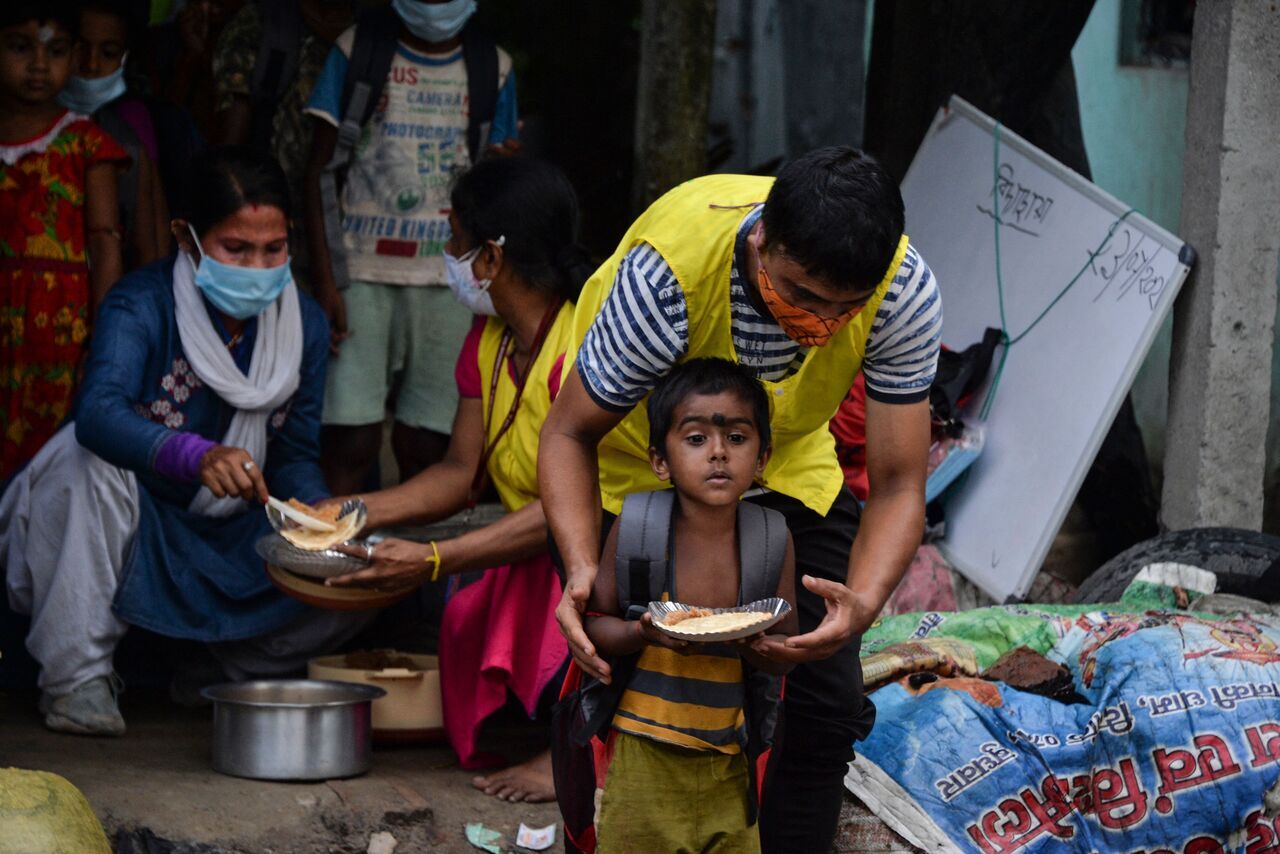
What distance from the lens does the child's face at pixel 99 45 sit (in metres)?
5.15

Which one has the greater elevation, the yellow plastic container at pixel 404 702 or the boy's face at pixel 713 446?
the boy's face at pixel 713 446

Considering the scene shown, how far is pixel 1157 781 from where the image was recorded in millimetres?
3799

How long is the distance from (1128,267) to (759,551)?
2646 millimetres

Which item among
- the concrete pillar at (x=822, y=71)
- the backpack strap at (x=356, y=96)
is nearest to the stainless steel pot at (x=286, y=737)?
the backpack strap at (x=356, y=96)

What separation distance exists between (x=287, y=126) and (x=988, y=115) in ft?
8.81

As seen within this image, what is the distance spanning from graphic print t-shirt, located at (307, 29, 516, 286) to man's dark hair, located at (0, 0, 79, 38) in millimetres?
1003

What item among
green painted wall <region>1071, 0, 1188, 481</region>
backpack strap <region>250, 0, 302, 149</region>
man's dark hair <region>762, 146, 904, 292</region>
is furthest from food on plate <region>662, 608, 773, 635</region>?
green painted wall <region>1071, 0, 1188, 481</region>

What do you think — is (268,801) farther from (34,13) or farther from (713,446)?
(34,13)

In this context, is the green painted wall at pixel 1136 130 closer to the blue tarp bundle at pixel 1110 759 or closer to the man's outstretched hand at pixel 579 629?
the blue tarp bundle at pixel 1110 759

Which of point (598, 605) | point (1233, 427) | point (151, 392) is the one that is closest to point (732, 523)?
point (598, 605)

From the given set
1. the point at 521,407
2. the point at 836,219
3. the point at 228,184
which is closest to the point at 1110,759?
the point at 521,407

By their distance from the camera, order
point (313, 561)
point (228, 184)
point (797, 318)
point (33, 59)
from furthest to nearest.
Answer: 1. point (33, 59)
2. point (228, 184)
3. point (313, 561)
4. point (797, 318)

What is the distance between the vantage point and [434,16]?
5352 millimetres

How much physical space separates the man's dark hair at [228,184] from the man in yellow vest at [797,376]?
5.08 feet
